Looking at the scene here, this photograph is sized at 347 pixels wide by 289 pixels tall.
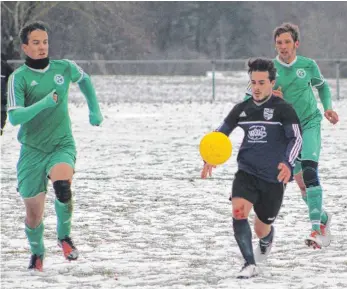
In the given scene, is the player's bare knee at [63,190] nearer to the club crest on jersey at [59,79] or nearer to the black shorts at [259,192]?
the club crest on jersey at [59,79]

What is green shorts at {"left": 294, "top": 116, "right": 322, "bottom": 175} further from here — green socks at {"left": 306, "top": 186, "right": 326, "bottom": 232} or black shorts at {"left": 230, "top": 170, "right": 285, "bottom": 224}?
black shorts at {"left": 230, "top": 170, "right": 285, "bottom": 224}

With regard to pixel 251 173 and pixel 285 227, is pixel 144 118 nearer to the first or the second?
pixel 285 227

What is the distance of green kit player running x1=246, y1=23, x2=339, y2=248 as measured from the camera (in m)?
7.74

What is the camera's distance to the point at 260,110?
21.5ft

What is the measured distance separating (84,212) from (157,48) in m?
57.3

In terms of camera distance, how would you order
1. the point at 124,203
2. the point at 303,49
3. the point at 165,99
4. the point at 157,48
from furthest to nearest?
the point at 157,48 < the point at 303,49 < the point at 165,99 < the point at 124,203

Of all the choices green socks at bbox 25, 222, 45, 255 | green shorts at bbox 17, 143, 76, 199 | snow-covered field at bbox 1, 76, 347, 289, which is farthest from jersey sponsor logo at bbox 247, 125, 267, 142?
green socks at bbox 25, 222, 45, 255

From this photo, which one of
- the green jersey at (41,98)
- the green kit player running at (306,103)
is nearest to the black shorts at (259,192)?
the green kit player running at (306,103)

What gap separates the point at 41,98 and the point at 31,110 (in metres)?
0.29


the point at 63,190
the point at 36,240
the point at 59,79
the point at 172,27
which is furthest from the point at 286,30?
the point at 172,27

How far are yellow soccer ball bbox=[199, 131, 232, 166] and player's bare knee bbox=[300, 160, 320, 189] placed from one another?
1.33 meters

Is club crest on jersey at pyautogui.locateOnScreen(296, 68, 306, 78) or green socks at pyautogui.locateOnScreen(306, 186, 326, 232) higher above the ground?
club crest on jersey at pyautogui.locateOnScreen(296, 68, 306, 78)

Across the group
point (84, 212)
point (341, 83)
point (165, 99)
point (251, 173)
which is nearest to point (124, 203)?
point (84, 212)

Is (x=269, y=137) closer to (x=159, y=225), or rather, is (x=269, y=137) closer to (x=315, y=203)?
(x=315, y=203)
